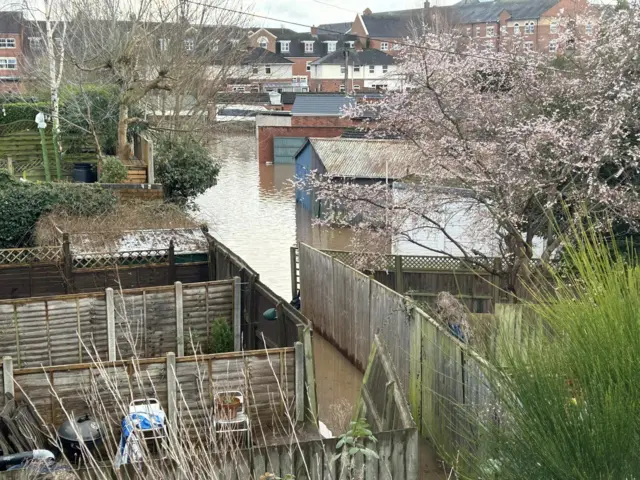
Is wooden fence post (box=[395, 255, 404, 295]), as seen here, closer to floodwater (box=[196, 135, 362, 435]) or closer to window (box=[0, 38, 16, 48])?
floodwater (box=[196, 135, 362, 435])

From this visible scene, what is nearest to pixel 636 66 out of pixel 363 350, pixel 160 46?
pixel 363 350

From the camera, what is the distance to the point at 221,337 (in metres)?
10.3

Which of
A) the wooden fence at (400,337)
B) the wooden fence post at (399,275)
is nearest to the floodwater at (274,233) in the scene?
the wooden fence at (400,337)

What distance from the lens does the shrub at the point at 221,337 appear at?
1026 cm

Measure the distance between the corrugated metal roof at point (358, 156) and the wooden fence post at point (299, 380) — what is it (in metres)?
16.3

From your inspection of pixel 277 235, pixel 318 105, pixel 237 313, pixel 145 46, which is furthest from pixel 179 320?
pixel 318 105

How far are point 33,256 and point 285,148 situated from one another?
3057 centimetres

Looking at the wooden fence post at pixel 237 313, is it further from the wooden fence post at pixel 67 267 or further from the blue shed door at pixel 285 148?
the blue shed door at pixel 285 148

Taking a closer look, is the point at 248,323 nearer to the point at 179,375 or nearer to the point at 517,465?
the point at 179,375

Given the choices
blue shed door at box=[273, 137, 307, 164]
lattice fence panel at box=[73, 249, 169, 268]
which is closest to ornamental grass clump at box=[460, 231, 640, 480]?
lattice fence panel at box=[73, 249, 169, 268]

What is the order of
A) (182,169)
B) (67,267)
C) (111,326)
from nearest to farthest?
(111,326)
(67,267)
(182,169)

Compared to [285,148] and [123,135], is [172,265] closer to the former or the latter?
[123,135]

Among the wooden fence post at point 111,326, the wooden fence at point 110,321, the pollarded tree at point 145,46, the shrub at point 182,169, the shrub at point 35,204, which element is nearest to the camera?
the wooden fence at point 110,321

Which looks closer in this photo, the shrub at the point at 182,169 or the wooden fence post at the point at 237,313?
the wooden fence post at the point at 237,313
